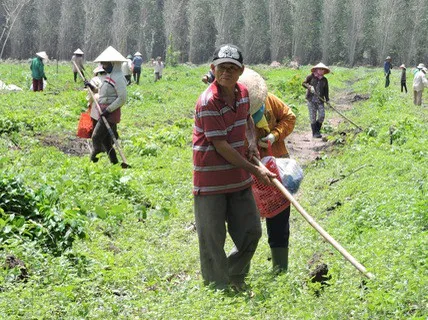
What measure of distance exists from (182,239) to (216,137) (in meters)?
2.75

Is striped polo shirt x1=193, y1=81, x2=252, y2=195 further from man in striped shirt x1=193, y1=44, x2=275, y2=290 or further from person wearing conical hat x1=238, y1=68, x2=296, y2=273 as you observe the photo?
person wearing conical hat x1=238, y1=68, x2=296, y2=273

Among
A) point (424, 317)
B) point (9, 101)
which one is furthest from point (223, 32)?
point (424, 317)

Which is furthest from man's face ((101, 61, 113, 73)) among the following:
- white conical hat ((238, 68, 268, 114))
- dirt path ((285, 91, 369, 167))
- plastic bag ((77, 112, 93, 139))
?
white conical hat ((238, 68, 268, 114))

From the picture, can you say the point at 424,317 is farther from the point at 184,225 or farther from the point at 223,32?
the point at 223,32

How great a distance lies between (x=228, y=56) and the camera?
4.84 meters

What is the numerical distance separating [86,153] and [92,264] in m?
6.67

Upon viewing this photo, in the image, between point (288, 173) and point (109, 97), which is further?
point (109, 97)

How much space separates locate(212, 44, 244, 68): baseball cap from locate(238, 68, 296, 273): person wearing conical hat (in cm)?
60

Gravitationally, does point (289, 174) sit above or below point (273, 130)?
below

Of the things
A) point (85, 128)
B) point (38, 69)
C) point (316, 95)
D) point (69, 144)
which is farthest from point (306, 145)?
point (38, 69)

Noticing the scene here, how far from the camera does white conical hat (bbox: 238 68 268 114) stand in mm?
5477

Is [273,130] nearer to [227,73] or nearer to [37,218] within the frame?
[227,73]

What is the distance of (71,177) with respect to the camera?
28.1ft

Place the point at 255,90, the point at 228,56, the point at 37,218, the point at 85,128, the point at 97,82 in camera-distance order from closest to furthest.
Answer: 1. the point at 228,56
2. the point at 255,90
3. the point at 37,218
4. the point at 85,128
5. the point at 97,82
